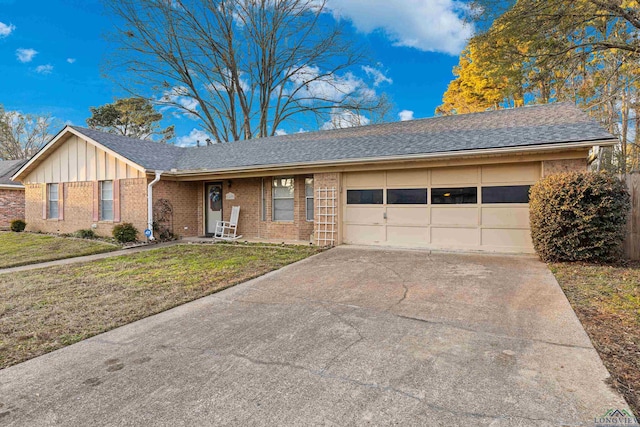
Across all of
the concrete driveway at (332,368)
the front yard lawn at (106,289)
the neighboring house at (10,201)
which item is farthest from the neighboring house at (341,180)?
the concrete driveway at (332,368)

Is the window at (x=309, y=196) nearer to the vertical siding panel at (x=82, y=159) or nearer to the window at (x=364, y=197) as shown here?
the window at (x=364, y=197)

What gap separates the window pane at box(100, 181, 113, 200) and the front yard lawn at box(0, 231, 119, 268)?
184cm

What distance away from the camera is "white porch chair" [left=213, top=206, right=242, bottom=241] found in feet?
39.1

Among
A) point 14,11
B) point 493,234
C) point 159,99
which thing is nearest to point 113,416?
point 493,234

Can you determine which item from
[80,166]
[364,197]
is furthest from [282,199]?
[80,166]

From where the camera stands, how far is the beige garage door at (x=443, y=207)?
7.92 m

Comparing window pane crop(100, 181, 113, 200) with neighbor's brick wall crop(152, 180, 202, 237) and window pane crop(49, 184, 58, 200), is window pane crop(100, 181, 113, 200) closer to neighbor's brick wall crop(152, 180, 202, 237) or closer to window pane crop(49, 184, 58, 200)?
neighbor's brick wall crop(152, 180, 202, 237)

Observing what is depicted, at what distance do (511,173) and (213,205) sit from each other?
10065 millimetres

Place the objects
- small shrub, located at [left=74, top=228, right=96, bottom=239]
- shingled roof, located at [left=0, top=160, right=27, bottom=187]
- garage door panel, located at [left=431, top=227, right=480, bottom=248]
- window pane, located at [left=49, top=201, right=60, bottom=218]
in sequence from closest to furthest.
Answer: garage door panel, located at [left=431, top=227, right=480, bottom=248] < small shrub, located at [left=74, top=228, right=96, bottom=239] < window pane, located at [left=49, top=201, right=60, bottom=218] < shingled roof, located at [left=0, top=160, right=27, bottom=187]

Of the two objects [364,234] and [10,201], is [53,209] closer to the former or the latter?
[10,201]

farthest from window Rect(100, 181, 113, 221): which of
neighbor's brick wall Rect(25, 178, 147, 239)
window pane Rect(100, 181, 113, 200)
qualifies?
neighbor's brick wall Rect(25, 178, 147, 239)

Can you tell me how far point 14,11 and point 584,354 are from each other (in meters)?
23.5

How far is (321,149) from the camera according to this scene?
10969mm

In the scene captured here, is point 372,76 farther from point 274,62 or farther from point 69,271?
point 69,271
